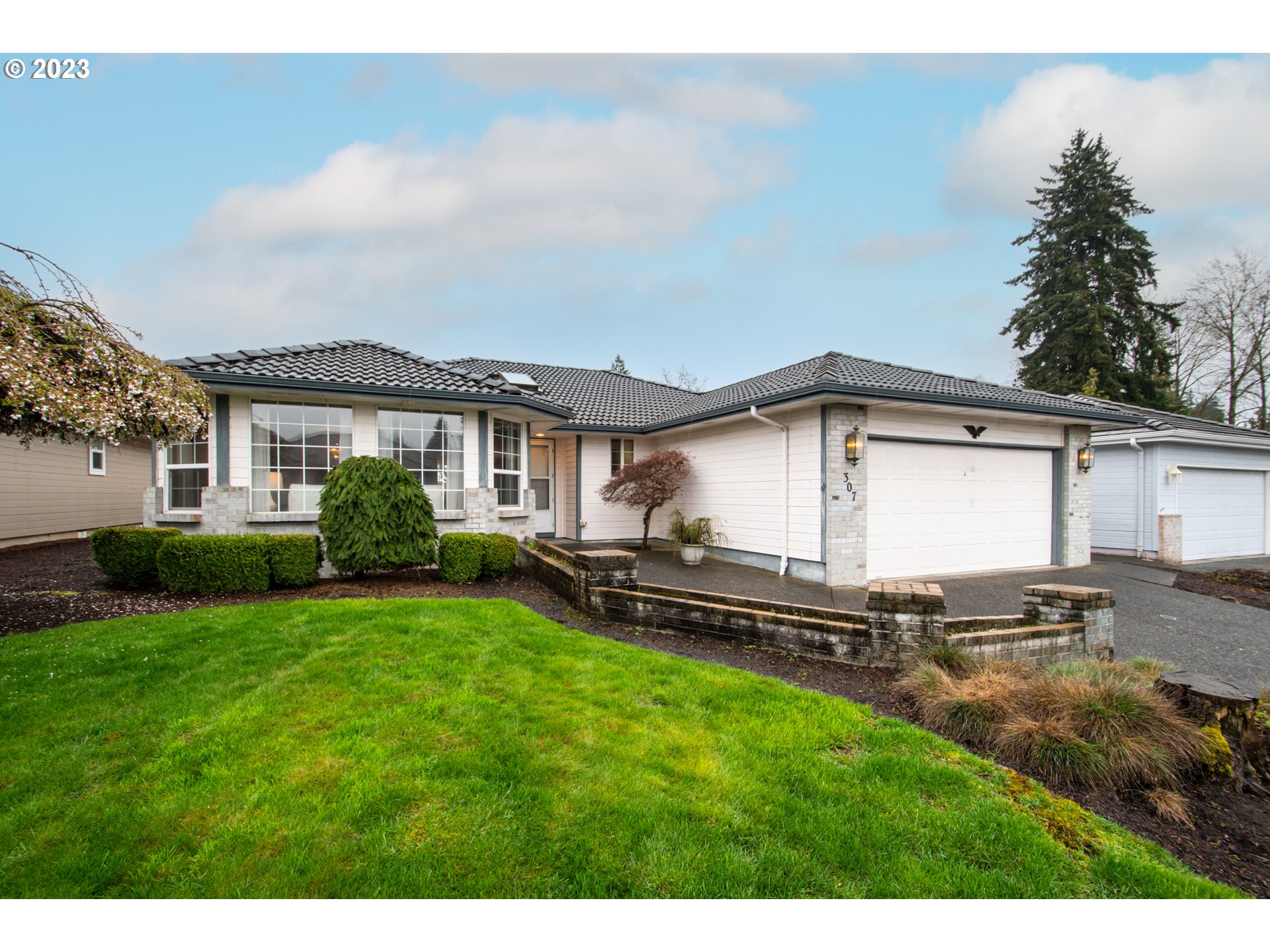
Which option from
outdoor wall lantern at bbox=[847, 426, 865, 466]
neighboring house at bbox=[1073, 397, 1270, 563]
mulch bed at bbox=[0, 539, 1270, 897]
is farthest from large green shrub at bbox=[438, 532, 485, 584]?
neighboring house at bbox=[1073, 397, 1270, 563]

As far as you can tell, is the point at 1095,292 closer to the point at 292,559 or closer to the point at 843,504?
the point at 843,504

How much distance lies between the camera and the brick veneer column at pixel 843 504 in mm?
8258

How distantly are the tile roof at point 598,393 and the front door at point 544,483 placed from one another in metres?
1.32

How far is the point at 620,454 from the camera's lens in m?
13.2

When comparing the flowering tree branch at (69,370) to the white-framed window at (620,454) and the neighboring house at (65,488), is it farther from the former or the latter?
the white-framed window at (620,454)

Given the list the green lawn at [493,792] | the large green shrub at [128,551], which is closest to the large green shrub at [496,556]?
the green lawn at [493,792]

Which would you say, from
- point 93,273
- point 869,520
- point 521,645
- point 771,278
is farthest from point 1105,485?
point 93,273

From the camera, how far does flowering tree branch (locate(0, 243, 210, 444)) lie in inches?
153

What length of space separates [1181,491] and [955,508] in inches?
299

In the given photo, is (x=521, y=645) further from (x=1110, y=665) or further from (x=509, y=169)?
(x=509, y=169)

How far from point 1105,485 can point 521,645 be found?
15.4m

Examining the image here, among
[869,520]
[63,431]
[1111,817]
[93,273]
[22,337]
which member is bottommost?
[1111,817]

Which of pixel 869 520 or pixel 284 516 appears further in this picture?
pixel 869 520

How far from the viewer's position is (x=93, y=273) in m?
7.28
